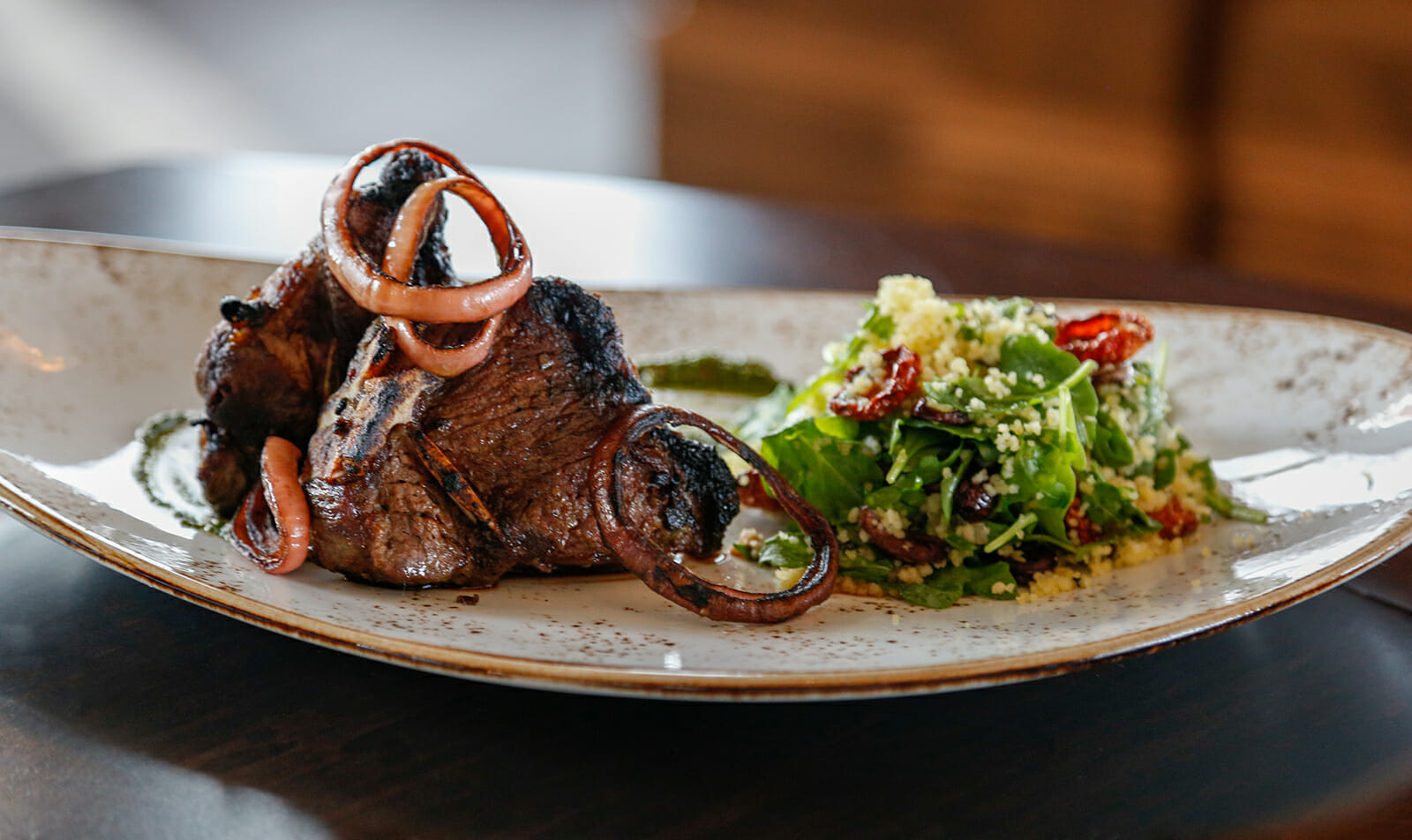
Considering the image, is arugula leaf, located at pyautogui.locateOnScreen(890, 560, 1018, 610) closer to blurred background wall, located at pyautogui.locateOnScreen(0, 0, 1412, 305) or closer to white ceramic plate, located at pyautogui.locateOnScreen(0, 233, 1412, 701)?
white ceramic plate, located at pyautogui.locateOnScreen(0, 233, 1412, 701)

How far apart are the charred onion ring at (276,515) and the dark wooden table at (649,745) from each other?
156mm

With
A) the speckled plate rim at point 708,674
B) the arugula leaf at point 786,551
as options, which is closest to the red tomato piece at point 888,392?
the arugula leaf at point 786,551

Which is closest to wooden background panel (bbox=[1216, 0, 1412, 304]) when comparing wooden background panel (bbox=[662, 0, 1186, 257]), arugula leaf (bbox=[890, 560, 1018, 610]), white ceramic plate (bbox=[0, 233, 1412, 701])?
wooden background panel (bbox=[662, 0, 1186, 257])

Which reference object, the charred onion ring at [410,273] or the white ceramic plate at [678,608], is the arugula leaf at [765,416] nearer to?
the white ceramic plate at [678,608]

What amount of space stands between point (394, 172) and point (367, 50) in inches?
425

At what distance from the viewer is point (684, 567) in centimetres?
219

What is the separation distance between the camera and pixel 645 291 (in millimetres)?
Result: 3570

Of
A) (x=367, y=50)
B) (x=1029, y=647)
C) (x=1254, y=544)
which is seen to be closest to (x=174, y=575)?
(x=1029, y=647)

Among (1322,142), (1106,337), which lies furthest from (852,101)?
(1106,337)

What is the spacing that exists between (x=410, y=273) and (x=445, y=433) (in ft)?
1.00

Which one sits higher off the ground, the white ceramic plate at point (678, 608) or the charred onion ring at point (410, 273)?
the charred onion ring at point (410, 273)

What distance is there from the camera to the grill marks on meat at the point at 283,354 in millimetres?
2453

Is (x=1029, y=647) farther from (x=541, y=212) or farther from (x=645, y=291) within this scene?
(x=541, y=212)

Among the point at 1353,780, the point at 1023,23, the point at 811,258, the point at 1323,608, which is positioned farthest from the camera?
the point at 1023,23
